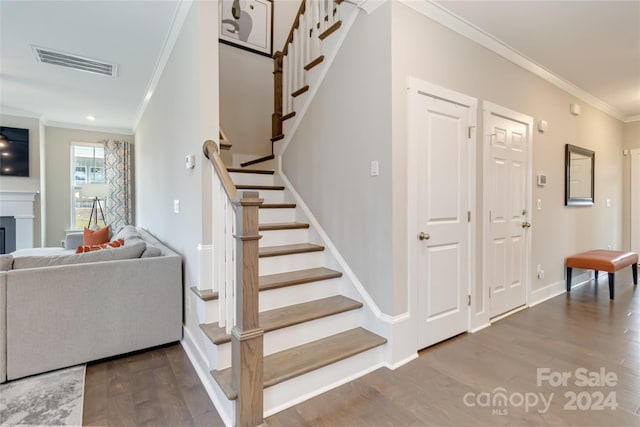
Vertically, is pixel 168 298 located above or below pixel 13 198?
below

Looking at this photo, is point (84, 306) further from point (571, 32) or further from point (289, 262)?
point (571, 32)

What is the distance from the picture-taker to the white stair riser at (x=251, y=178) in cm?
334

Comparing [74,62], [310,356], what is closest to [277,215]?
[310,356]

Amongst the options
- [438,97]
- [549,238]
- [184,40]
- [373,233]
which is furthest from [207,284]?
[549,238]

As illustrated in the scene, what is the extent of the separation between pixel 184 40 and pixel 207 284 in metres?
1.91

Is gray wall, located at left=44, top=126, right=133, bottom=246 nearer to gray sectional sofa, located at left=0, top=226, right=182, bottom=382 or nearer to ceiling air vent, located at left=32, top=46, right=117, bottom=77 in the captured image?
ceiling air vent, located at left=32, top=46, right=117, bottom=77

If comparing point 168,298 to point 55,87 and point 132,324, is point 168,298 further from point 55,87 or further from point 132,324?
point 55,87

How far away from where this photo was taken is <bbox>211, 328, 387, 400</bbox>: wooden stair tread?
1.76 metres

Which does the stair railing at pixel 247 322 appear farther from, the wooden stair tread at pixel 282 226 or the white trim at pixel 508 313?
the white trim at pixel 508 313

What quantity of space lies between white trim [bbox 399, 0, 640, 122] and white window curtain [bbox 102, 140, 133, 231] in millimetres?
5861

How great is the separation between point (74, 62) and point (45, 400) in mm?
3299

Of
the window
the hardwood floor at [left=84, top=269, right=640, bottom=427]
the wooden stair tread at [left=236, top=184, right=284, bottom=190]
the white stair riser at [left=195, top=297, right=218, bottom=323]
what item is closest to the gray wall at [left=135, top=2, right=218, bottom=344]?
the white stair riser at [left=195, top=297, right=218, bottom=323]

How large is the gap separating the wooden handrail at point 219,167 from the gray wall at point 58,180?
5.37 meters

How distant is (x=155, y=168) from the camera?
385cm
